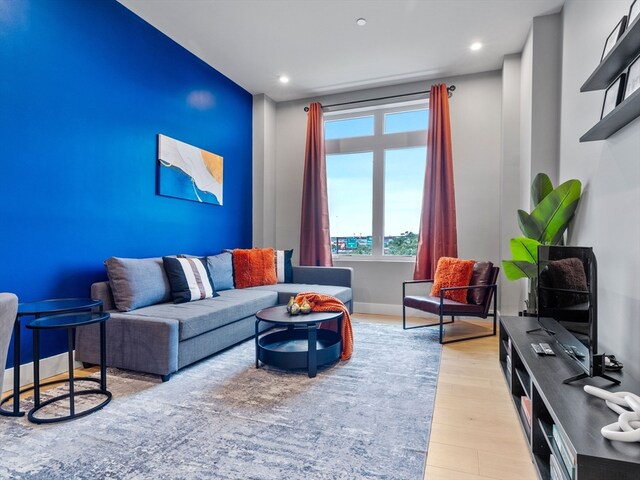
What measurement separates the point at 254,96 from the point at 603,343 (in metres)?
4.76

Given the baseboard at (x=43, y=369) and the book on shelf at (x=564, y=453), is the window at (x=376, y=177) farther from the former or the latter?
the book on shelf at (x=564, y=453)

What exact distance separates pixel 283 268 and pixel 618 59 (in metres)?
3.55

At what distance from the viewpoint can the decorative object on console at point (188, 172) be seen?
11.6 ft

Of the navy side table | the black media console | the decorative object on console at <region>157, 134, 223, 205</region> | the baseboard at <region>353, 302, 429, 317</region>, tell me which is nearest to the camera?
the black media console

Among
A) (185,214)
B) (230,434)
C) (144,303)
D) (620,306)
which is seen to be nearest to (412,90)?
(185,214)

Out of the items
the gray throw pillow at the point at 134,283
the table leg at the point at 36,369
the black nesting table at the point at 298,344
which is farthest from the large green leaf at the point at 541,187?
the table leg at the point at 36,369

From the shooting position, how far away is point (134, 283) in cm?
278

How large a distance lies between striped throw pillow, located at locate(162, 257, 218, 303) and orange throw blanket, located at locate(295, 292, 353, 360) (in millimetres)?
954

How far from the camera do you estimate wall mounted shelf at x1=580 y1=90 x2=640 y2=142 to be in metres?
1.54

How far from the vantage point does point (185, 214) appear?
386 cm

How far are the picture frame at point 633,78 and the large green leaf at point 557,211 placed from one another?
90 cm

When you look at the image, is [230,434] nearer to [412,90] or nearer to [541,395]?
[541,395]

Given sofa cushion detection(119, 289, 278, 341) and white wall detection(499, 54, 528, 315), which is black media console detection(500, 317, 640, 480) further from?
sofa cushion detection(119, 289, 278, 341)

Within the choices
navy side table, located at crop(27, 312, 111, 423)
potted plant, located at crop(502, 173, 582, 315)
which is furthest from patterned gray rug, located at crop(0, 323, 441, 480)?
potted plant, located at crop(502, 173, 582, 315)
